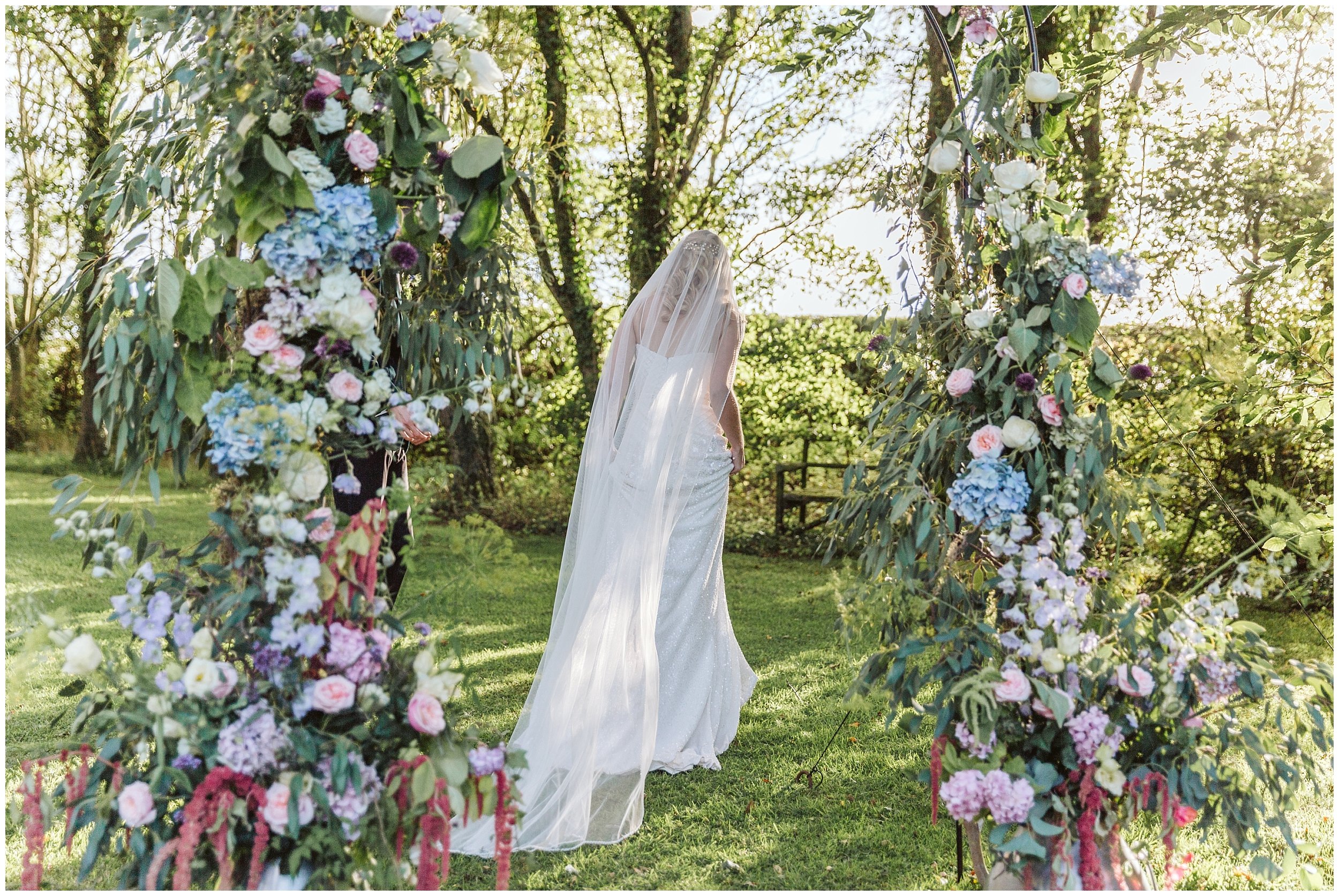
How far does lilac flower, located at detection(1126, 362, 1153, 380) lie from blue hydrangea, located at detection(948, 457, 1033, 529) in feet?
1.16

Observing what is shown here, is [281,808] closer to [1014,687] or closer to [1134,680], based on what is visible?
[1014,687]

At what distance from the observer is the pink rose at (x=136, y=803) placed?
1900 mm

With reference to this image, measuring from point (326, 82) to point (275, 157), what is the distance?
0.72 ft

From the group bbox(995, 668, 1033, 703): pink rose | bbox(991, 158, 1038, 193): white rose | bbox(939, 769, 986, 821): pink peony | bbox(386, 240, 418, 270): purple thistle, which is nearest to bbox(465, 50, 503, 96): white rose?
bbox(386, 240, 418, 270): purple thistle

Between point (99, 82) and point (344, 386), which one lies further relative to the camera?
point (99, 82)

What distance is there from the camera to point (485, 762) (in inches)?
80.1

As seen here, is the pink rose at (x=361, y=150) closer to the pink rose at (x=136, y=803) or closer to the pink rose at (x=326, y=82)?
the pink rose at (x=326, y=82)

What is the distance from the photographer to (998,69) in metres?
2.44

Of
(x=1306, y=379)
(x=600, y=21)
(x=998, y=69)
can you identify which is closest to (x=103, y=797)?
(x=998, y=69)

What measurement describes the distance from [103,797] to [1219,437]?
6.56 metres

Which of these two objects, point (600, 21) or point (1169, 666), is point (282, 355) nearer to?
point (1169, 666)

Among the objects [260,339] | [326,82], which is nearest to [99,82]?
[326,82]

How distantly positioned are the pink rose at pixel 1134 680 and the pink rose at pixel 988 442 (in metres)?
0.56

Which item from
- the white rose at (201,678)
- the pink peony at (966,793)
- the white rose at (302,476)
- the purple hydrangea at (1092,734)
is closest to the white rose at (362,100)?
the white rose at (302,476)
